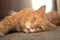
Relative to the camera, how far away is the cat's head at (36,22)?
1.17m

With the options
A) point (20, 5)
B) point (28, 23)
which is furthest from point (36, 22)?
point (20, 5)

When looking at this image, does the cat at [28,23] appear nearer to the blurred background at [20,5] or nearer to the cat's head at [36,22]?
the cat's head at [36,22]

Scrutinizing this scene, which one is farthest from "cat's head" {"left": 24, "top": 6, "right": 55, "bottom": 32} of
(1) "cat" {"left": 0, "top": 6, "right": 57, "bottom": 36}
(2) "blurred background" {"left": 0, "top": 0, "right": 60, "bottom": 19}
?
(2) "blurred background" {"left": 0, "top": 0, "right": 60, "bottom": 19}

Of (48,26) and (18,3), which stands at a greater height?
(18,3)

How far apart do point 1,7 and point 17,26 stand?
78cm

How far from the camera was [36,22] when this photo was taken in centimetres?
120

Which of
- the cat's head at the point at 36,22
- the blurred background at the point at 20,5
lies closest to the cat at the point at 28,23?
the cat's head at the point at 36,22

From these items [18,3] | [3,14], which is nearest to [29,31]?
[3,14]

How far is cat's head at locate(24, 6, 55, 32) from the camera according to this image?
46.1 inches

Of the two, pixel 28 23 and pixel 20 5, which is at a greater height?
pixel 20 5

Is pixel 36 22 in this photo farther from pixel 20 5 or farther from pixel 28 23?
pixel 20 5

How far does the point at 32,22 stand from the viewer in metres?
1.20

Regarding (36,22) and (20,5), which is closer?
(36,22)

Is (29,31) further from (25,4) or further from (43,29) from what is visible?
(25,4)
